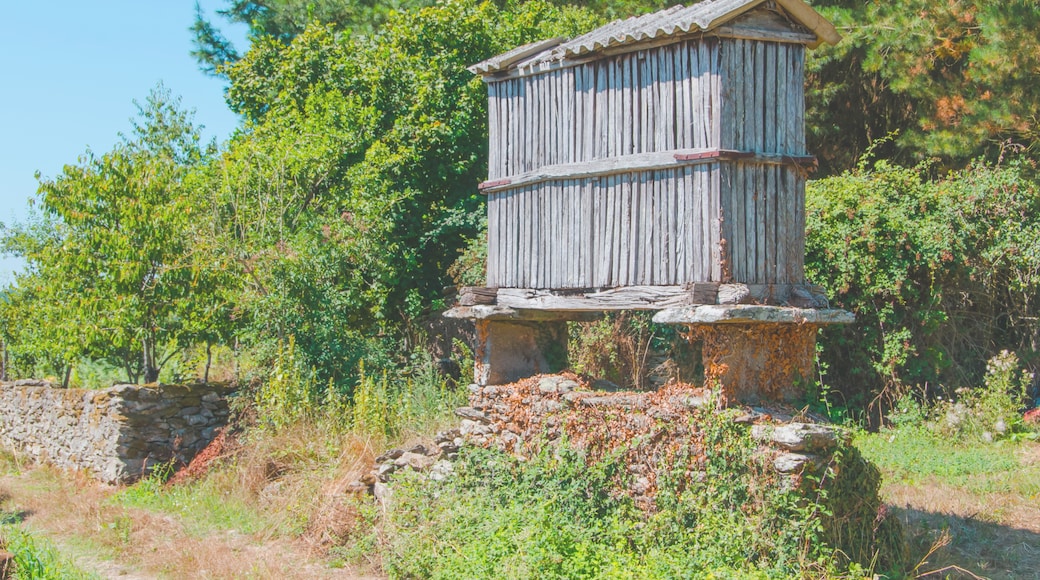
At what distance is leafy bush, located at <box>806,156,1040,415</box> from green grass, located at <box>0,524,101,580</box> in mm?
8787

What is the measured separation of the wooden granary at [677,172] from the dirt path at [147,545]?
9.68 ft

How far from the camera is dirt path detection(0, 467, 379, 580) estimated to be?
7.93 metres

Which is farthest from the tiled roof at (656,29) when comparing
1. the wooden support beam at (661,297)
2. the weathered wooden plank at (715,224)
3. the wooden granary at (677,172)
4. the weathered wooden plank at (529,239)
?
the wooden support beam at (661,297)

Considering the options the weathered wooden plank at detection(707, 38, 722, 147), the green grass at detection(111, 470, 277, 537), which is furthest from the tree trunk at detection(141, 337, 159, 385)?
the weathered wooden plank at detection(707, 38, 722, 147)

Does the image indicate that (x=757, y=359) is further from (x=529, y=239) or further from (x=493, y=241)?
(x=493, y=241)

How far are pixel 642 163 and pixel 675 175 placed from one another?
0.31 meters

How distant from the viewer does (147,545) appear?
8836 mm

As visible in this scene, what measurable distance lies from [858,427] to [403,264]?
6.54 metres

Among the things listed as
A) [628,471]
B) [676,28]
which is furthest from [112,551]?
[676,28]

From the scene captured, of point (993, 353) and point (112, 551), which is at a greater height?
point (993, 353)

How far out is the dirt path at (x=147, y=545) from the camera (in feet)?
26.0

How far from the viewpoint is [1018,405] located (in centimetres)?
1099

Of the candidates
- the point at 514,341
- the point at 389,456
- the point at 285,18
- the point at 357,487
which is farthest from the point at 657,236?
the point at 285,18

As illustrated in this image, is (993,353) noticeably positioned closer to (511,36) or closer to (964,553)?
(964,553)
